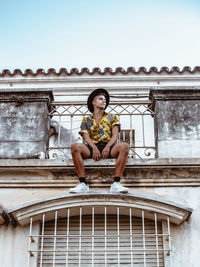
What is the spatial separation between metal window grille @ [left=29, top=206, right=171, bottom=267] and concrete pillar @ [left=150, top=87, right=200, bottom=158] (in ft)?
3.90

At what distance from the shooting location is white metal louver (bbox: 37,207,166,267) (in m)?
6.89

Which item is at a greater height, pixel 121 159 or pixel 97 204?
pixel 121 159

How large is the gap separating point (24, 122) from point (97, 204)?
195 cm

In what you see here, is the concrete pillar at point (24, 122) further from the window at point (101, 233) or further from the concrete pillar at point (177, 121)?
the concrete pillar at point (177, 121)

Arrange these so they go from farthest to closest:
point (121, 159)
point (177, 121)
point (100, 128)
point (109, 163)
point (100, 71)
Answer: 1. point (100, 71)
2. point (177, 121)
3. point (100, 128)
4. point (109, 163)
5. point (121, 159)

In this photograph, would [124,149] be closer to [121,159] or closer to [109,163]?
[121,159]

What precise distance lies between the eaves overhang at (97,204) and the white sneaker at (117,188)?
0.19 ft

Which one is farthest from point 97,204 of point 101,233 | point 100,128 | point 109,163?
point 100,128

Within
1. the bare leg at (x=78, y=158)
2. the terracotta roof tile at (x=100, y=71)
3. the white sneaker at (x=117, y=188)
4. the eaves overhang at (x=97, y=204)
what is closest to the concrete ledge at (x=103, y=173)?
the bare leg at (x=78, y=158)

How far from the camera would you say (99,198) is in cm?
695

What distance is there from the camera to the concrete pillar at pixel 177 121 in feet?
25.3

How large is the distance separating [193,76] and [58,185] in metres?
6.36

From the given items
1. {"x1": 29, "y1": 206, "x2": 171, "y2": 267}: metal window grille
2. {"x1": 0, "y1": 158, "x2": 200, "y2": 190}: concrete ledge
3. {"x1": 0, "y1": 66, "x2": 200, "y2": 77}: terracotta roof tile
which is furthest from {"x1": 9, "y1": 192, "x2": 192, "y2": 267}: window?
{"x1": 0, "y1": 66, "x2": 200, "y2": 77}: terracotta roof tile

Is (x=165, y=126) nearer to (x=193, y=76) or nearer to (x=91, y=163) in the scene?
(x=91, y=163)
